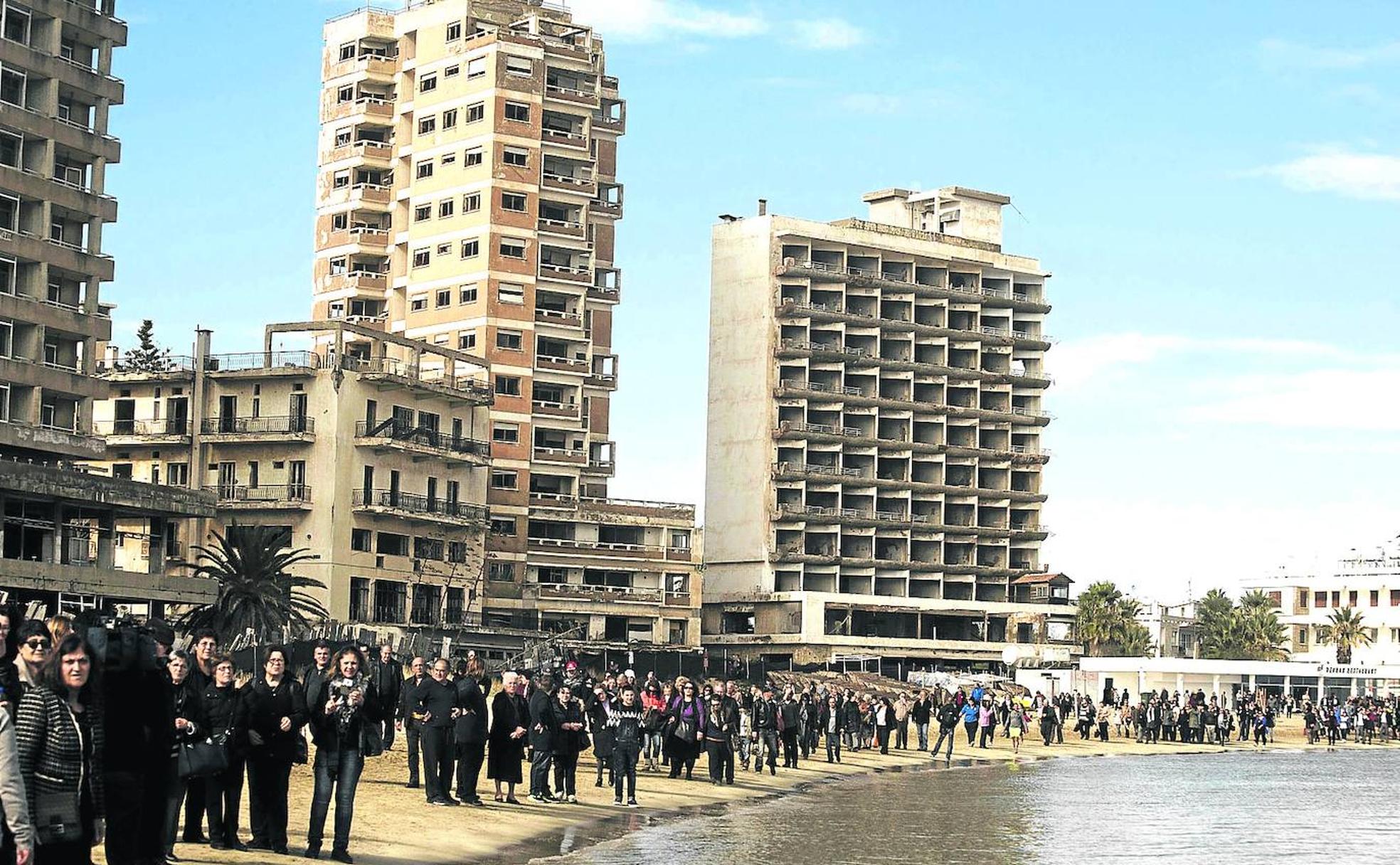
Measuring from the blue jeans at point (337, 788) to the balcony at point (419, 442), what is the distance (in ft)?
225

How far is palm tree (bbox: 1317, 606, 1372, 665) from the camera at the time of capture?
503 ft

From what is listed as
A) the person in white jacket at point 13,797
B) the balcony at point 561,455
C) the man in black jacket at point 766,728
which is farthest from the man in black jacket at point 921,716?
the person in white jacket at point 13,797

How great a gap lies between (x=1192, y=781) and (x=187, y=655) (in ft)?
119

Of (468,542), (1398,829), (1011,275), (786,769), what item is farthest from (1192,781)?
(1011,275)

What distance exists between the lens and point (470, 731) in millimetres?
27203

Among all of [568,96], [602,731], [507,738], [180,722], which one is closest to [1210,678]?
[568,96]

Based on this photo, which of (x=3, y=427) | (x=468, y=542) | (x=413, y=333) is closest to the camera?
(x=3, y=427)

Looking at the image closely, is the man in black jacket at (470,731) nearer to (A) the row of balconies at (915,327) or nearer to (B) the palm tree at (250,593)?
(B) the palm tree at (250,593)

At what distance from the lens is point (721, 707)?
39.2 metres

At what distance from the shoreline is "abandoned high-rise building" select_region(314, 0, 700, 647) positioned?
2198 inches

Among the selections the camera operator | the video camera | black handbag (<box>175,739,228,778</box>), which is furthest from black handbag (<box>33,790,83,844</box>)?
black handbag (<box>175,739,228,778</box>)

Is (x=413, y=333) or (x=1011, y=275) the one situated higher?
(x=1011, y=275)

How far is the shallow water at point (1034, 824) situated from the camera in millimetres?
25734

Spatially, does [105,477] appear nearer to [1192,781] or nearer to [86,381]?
[86,381]
